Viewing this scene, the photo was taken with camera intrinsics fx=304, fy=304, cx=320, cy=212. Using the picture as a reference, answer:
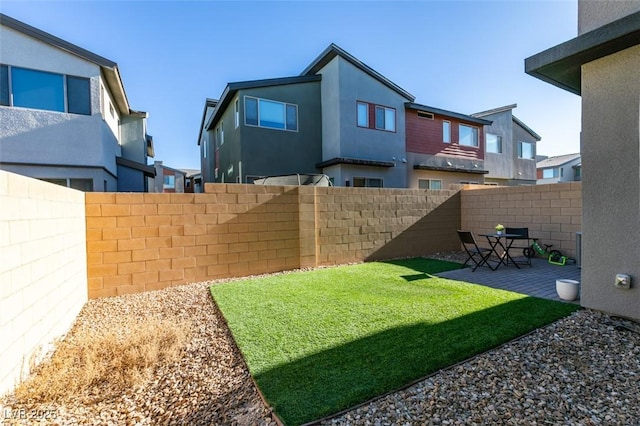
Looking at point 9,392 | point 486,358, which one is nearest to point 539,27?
point 486,358

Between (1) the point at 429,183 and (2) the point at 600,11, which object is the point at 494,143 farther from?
(2) the point at 600,11

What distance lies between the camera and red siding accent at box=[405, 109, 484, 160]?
1622 cm

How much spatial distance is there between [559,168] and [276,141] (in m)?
40.4

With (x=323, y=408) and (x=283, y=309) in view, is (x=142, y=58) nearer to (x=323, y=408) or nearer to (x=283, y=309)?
(x=283, y=309)

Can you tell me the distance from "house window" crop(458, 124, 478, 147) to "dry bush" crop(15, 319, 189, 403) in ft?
61.0

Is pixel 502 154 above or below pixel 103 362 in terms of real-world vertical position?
above

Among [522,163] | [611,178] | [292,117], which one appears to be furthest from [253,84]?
[522,163]

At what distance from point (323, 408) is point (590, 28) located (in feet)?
18.6

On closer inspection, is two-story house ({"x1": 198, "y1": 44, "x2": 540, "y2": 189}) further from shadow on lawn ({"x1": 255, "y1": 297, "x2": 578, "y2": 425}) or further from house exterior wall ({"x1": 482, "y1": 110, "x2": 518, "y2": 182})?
shadow on lawn ({"x1": 255, "y1": 297, "x2": 578, "y2": 425})

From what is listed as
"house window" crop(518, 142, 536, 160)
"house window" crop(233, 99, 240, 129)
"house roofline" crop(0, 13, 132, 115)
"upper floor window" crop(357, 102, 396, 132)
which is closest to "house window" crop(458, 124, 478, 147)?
"upper floor window" crop(357, 102, 396, 132)

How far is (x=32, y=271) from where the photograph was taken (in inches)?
123

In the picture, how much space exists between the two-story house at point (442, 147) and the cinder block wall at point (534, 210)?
6.24 m

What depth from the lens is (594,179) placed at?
13.3 feet

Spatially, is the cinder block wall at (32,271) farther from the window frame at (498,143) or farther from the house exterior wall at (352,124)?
the window frame at (498,143)
